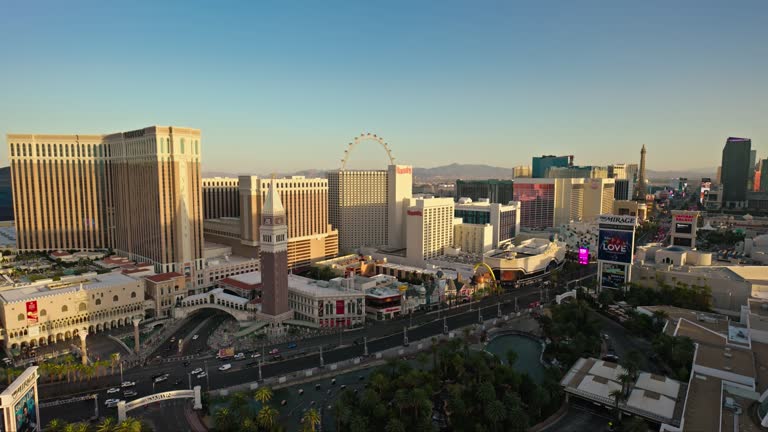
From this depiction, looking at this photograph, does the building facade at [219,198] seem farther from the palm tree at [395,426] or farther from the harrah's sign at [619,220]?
the palm tree at [395,426]

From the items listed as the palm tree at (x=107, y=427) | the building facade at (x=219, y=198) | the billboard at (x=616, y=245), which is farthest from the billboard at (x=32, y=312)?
the billboard at (x=616, y=245)

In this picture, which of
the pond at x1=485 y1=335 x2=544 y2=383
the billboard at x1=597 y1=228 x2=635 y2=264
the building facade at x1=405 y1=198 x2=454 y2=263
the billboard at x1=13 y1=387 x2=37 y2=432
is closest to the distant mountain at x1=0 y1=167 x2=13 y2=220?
the building facade at x1=405 y1=198 x2=454 y2=263

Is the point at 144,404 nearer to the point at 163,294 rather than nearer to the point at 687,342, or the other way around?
the point at 163,294

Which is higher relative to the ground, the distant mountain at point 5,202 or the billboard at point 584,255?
the distant mountain at point 5,202

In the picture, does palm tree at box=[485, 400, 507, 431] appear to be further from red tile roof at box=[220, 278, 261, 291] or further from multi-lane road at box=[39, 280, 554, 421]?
red tile roof at box=[220, 278, 261, 291]

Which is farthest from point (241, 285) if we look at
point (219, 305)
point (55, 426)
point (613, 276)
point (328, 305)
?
point (613, 276)

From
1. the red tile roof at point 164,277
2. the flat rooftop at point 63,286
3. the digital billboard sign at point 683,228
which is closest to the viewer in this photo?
the flat rooftop at point 63,286

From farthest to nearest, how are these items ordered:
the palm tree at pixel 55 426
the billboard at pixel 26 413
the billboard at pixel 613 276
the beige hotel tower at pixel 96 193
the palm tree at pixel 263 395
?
the beige hotel tower at pixel 96 193, the billboard at pixel 613 276, the palm tree at pixel 263 395, the palm tree at pixel 55 426, the billboard at pixel 26 413

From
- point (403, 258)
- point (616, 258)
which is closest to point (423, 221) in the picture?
point (403, 258)
